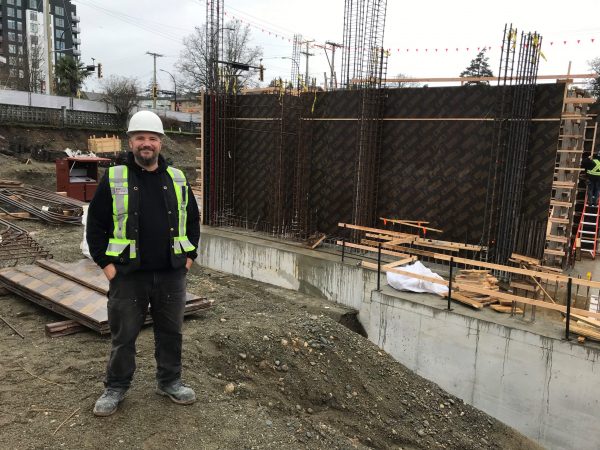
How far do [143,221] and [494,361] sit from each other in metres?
5.39

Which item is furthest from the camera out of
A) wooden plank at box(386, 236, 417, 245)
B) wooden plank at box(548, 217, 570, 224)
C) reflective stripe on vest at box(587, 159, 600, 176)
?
reflective stripe on vest at box(587, 159, 600, 176)

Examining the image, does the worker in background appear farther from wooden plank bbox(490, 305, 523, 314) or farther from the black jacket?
the black jacket

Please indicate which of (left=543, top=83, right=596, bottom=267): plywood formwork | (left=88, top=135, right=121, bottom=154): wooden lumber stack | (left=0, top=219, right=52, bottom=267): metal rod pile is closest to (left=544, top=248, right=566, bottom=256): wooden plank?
(left=543, top=83, right=596, bottom=267): plywood formwork

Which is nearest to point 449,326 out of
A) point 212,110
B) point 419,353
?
point 419,353

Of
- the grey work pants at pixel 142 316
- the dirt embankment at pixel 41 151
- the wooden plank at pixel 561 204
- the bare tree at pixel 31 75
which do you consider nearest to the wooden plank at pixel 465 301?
the wooden plank at pixel 561 204

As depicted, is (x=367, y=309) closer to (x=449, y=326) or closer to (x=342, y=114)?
(x=449, y=326)

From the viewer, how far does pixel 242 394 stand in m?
4.51

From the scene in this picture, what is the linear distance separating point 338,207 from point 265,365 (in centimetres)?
626

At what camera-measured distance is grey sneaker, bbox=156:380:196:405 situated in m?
3.89

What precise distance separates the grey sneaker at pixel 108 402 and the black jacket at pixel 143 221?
3.33 ft

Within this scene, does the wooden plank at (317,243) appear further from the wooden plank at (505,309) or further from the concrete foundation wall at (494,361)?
the wooden plank at (505,309)

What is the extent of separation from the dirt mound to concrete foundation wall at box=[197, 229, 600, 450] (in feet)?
1.87

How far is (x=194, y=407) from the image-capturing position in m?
3.91

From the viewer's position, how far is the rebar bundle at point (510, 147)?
8258 mm
